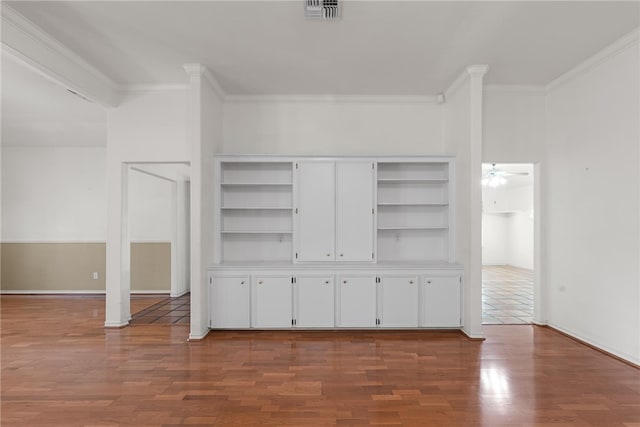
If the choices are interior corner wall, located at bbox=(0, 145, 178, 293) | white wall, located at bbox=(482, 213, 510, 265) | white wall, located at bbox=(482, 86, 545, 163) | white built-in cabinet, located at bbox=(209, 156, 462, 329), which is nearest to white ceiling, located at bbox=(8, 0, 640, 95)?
white wall, located at bbox=(482, 86, 545, 163)

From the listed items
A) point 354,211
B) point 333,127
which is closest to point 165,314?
point 354,211

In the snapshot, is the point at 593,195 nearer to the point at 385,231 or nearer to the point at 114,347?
the point at 385,231

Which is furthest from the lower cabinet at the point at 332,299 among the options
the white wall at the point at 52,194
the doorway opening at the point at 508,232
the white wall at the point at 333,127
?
the white wall at the point at 52,194

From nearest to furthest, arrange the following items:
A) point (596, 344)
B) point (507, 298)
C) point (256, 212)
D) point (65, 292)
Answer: point (596, 344) < point (256, 212) < point (507, 298) < point (65, 292)

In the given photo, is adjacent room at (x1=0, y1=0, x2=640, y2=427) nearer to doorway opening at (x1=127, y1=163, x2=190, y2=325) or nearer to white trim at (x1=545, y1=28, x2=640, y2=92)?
white trim at (x1=545, y1=28, x2=640, y2=92)

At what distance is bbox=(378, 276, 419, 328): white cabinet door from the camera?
13.7 feet

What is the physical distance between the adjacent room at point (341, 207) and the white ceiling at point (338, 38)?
0.03 meters

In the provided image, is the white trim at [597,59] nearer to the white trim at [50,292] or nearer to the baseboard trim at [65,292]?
the baseboard trim at [65,292]

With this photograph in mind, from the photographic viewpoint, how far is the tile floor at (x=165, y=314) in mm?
4639

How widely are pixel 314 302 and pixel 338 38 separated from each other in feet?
9.86

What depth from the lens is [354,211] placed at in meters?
4.41

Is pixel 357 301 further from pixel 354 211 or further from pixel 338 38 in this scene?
pixel 338 38

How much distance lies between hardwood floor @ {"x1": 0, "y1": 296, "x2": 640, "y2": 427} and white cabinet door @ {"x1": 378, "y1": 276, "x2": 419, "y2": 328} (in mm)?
161

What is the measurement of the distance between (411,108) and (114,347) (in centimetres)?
485
